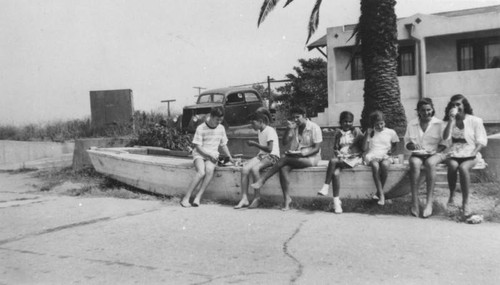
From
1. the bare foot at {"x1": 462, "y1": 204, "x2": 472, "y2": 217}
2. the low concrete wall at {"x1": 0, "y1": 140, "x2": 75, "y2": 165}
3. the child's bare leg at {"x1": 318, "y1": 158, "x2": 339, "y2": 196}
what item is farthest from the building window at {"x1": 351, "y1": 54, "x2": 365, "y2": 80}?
the bare foot at {"x1": 462, "y1": 204, "x2": 472, "y2": 217}

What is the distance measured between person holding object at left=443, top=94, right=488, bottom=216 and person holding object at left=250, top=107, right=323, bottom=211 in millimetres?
1660

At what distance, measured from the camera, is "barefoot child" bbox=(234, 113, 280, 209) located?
6.71 m

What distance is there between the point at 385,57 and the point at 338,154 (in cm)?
453

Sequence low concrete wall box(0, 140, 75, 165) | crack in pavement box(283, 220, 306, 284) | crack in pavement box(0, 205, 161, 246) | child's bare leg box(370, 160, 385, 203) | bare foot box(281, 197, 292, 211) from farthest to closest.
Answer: low concrete wall box(0, 140, 75, 165) → bare foot box(281, 197, 292, 211) → child's bare leg box(370, 160, 385, 203) → crack in pavement box(0, 205, 161, 246) → crack in pavement box(283, 220, 306, 284)

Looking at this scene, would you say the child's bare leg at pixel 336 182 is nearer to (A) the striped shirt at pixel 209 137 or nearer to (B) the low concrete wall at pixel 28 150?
(A) the striped shirt at pixel 209 137

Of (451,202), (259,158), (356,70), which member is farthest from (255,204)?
(356,70)

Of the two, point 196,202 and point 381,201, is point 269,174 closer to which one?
point 196,202

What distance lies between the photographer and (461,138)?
5.78m

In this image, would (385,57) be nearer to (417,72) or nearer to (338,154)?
(338,154)

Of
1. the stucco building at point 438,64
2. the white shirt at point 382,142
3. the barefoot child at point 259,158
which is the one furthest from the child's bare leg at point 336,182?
the stucco building at point 438,64

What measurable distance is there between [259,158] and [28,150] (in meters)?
13.9

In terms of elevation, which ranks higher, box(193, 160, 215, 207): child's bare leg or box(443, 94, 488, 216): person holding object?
box(443, 94, 488, 216): person holding object

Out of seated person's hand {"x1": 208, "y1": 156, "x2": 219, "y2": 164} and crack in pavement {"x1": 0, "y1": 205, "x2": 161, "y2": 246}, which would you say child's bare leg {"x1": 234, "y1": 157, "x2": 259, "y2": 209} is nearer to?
seated person's hand {"x1": 208, "y1": 156, "x2": 219, "y2": 164}

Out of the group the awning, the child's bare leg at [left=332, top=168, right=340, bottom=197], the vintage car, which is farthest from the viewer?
the awning
